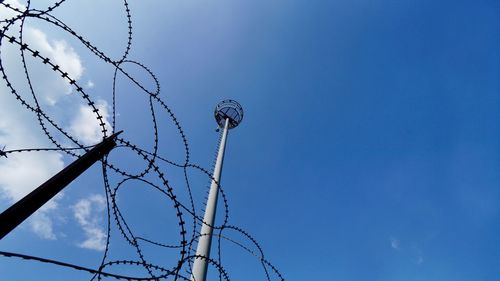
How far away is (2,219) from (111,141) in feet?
6.50

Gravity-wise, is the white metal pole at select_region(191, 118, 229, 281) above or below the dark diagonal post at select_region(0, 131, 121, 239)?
above

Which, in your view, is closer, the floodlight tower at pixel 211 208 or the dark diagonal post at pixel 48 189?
the dark diagonal post at pixel 48 189

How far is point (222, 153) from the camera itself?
15.0 m

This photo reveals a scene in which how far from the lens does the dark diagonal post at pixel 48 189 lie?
340 cm

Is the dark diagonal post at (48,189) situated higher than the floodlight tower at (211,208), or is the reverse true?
the floodlight tower at (211,208)

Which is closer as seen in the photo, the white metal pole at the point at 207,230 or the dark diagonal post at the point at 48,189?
the dark diagonal post at the point at 48,189

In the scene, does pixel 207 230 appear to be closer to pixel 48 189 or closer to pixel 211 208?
pixel 211 208

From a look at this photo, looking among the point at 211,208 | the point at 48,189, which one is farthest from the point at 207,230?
the point at 48,189

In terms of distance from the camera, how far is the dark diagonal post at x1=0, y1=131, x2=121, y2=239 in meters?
3.40

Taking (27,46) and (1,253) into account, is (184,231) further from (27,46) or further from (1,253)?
(27,46)

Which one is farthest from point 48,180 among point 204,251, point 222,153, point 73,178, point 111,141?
point 222,153

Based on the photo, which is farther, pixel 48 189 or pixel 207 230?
pixel 207 230

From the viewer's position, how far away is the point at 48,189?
12.8 ft

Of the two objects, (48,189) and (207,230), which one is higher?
(207,230)
